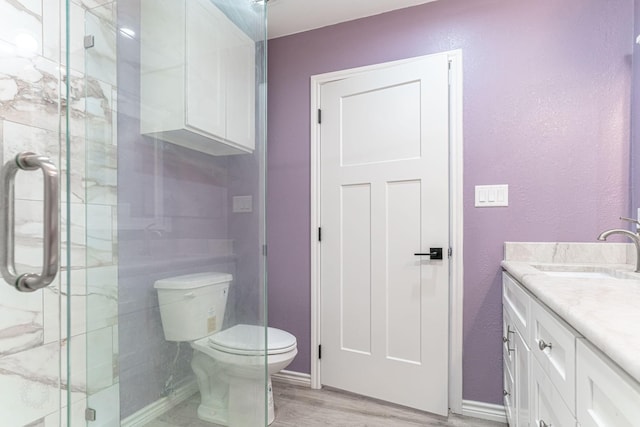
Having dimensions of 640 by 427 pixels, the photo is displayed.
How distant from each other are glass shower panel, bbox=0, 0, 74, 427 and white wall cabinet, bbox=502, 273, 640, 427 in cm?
141

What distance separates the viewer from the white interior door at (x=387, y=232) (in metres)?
1.96

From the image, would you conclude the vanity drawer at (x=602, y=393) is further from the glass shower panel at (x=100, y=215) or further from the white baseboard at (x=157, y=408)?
the glass shower panel at (x=100, y=215)

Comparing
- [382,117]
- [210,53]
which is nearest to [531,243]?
[382,117]

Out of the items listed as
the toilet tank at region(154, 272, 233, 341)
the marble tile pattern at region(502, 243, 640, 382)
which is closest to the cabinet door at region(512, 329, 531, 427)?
the marble tile pattern at region(502, 243, 640, 382)

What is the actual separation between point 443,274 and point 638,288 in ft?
3.20

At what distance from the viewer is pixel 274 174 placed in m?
2.44

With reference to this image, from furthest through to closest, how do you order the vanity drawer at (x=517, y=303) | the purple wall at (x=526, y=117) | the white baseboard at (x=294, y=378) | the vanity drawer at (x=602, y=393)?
the white baseboard at (x=294, y=378) < the purple wall at (x=526, y=117) < the vanity drawer at (x=517, y=303) < the vanity drawer at (x=602, y=393)

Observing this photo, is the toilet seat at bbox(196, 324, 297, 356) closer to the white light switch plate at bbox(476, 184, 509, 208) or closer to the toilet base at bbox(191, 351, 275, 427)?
the toilet base at bbox(191, 351, 275, 427)

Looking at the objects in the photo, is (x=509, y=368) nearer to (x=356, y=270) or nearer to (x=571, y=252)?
(x=571, y=252)

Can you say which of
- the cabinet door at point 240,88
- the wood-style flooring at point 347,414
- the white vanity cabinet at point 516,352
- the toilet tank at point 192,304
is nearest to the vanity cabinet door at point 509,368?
the white vanity cabinet at point 516,352

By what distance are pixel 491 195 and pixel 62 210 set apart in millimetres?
2036

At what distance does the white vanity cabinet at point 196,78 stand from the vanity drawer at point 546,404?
1.45 meters

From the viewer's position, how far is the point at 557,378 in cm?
86

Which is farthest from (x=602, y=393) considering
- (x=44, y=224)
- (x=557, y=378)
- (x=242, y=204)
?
(x=242, y=204)
